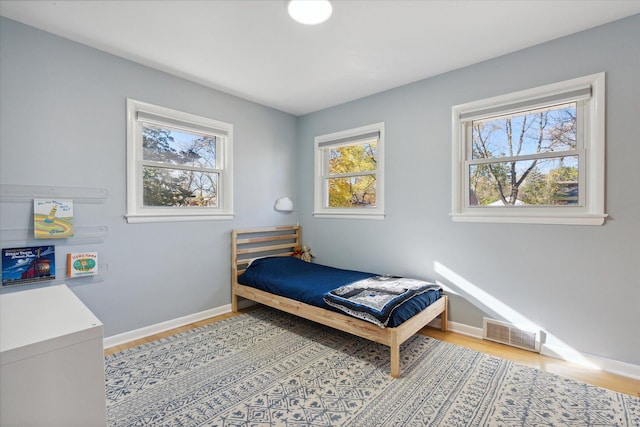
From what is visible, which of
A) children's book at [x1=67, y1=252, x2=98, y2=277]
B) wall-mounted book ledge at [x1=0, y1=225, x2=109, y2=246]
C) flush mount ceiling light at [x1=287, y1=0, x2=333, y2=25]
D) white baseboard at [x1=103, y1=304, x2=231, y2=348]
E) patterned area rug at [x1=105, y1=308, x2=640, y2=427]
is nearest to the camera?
patterned area rug at [x1=105, y1=308, x2=640, y2=427]

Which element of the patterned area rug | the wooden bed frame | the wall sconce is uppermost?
the wall sconce

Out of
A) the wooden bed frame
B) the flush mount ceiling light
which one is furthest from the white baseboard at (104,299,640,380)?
the flush mount ceiling light

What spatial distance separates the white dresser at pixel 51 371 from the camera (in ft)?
2.43

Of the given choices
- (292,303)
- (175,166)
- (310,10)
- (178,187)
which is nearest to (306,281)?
(292,303)

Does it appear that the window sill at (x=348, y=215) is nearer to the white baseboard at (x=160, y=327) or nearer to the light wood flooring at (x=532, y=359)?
the light wood flooring at (x=532, y=359)

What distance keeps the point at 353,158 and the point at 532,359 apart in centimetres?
266

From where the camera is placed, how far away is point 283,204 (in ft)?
12.8

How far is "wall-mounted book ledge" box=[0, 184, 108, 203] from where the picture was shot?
212cm

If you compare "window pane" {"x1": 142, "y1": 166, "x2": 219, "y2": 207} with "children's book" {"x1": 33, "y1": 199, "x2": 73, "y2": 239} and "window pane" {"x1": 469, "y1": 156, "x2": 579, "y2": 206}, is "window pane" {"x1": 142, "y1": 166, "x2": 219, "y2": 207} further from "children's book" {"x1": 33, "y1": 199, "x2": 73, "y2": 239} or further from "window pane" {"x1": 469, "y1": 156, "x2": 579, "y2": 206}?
"window pane" {"x1": 469, "y1": 156, "x2": 579, "y2": 206}

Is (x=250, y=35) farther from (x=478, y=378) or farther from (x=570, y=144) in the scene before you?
(x=478, y=378)

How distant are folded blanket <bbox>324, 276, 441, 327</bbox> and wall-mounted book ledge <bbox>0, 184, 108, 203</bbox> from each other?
2129 mm

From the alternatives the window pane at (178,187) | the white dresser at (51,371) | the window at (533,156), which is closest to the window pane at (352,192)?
the window at (533,156)

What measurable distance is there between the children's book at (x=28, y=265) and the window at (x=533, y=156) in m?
3.42

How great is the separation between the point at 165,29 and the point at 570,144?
3.28 m
